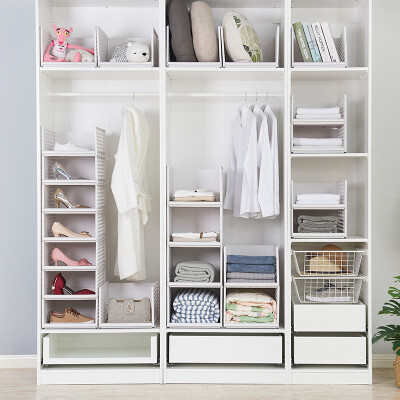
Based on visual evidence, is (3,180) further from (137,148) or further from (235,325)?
(235,325)

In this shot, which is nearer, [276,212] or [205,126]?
[276,212]

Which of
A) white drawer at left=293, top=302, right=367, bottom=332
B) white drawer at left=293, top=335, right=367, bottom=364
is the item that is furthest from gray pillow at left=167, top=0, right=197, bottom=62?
white drawer at left=293, top=335, right=367, bottom=364

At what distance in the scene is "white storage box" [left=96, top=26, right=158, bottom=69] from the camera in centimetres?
384

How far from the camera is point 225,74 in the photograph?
396cm

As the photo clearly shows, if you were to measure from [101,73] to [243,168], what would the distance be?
1.10m

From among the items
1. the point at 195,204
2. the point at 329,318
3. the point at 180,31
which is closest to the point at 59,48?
the point at 180,31

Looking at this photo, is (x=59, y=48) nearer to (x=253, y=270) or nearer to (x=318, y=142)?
(x=318, y=142)

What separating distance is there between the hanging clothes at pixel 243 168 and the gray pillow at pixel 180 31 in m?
0.51

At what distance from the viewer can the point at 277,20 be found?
4.16 metres

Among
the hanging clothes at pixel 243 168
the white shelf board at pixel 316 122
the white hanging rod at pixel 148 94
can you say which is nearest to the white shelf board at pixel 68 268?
the hanging clothes at pixel 243 168

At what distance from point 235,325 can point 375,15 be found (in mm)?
2298

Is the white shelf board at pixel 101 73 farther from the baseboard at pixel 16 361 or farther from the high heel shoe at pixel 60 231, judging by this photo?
the baseboard at pixel 16 361

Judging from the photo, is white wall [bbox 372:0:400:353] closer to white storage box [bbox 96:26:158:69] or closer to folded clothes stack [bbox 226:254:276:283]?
folded clothes stack [bbox 226:254:276:283]

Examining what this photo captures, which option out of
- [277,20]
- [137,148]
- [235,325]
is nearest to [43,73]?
[137,148]
